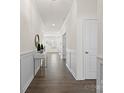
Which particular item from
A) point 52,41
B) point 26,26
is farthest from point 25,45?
point 52,41

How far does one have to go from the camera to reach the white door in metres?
4.81

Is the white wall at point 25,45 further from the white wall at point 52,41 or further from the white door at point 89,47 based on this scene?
the white wall at point 52,41

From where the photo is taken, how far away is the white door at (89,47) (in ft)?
15.8

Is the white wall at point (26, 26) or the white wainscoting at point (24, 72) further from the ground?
the white wall at point (26, 26)

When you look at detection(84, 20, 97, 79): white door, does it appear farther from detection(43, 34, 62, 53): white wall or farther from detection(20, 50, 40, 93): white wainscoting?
detection(43, 34, 62, 53): white wall

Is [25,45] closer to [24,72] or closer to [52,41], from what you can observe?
[24,72]

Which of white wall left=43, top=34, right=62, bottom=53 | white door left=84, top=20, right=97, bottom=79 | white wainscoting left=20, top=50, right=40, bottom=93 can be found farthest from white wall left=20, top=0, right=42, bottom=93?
white wall left=43, top=34, right=62, bottom=53

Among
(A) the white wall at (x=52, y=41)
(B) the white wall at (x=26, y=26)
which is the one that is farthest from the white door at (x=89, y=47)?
(A) the white wall at (x=52, y=41)

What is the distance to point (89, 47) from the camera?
15.9 feet
